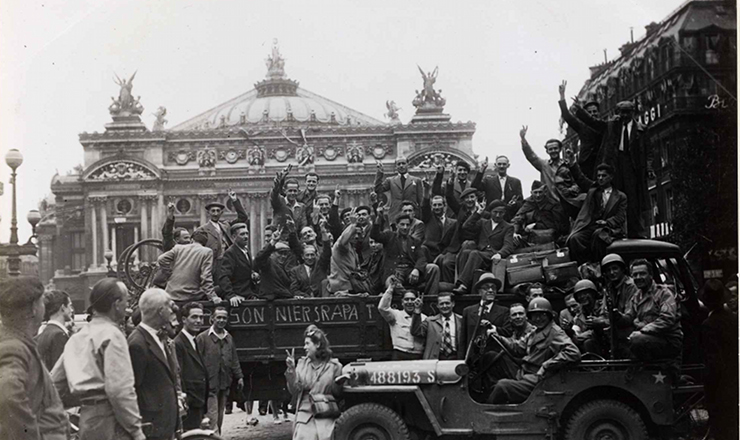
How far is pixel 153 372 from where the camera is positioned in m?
6.64

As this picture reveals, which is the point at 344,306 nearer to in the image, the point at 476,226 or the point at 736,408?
the point at 476,226

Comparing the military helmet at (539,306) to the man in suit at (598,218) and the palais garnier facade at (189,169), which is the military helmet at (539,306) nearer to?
the man in suit at (598,218)

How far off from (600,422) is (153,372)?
4.63 m

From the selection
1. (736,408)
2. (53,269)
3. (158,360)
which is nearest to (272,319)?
(158,360)

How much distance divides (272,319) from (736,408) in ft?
17.7

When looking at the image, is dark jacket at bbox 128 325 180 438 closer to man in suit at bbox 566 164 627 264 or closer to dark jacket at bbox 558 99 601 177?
man in suit at bbox 566 164 627 264

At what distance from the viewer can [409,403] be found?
904 centimetres

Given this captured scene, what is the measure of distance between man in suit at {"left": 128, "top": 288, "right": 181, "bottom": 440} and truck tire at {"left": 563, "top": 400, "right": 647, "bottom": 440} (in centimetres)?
415

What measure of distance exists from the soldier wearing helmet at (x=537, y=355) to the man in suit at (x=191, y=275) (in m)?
4.21

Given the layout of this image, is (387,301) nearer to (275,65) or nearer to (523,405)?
(523,405)

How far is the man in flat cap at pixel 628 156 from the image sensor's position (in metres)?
11.2

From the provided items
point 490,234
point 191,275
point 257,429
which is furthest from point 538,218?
point 257,429

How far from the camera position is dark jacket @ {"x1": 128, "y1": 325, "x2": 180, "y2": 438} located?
657cm

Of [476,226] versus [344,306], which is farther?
[476,226]
